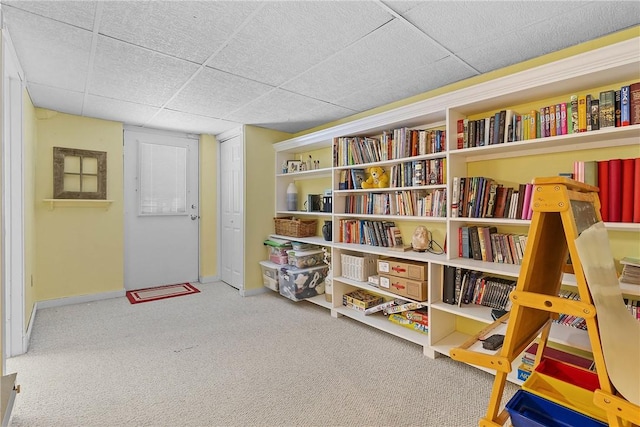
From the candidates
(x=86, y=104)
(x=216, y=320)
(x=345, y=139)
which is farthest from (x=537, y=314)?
(x=86, y=104)

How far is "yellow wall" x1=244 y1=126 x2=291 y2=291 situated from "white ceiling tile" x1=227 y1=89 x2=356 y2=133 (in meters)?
0.21

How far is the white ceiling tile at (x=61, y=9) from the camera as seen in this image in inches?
60.1

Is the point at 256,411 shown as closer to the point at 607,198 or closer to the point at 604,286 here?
the point at 604,286

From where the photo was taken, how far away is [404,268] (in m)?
2.54

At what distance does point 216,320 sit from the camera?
3027 mm

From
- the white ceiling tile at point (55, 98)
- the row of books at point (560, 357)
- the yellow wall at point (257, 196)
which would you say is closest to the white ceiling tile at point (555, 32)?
the row of books at point (560, 357)

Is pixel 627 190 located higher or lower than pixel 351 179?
lower

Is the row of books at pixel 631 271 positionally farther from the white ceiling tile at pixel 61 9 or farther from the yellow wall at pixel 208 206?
the yellow wall at pixel 208 206

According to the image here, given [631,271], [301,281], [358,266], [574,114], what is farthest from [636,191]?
[301,281]

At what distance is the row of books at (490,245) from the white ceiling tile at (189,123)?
293 centimetres

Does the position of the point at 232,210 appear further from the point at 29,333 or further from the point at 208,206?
the point at 29,333

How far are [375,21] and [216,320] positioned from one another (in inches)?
113

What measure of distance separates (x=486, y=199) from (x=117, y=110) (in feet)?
12.1

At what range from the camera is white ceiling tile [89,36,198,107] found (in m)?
2.00
